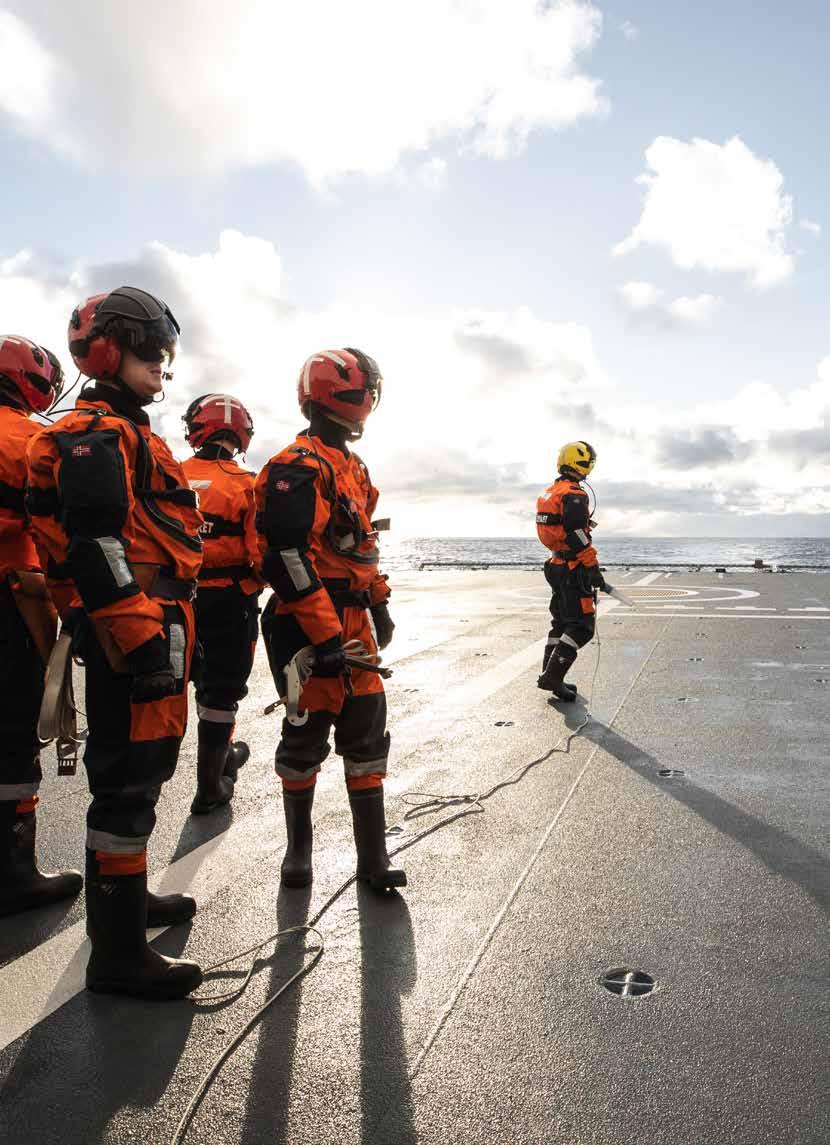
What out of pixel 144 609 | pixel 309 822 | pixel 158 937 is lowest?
pixel 158 937

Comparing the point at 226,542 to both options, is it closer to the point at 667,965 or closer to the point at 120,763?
the point at 120,763

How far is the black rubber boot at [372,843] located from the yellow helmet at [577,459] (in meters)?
4.82

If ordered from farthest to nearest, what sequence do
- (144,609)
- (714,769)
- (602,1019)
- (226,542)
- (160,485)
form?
→ 1. (714,769)
2. (226,542)
3. (160,485)
4. (144,609)
5. (602,1019)

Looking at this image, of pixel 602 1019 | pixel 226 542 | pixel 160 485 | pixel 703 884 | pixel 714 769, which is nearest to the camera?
pixel 602 1019

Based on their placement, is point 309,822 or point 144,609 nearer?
point 144,609

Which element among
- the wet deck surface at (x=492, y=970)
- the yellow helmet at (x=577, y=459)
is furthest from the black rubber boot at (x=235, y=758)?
the yellow helmet at (x=577, y=459)

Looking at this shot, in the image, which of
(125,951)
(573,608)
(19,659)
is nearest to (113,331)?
(19,659)

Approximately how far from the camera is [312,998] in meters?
2.49

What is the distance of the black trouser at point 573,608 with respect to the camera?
7.35m

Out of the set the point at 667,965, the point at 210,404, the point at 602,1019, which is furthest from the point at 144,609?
the point at 210,404

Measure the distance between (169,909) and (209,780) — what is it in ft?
4.24

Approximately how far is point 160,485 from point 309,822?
1619 mm

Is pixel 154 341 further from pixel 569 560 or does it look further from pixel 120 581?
pixel 569 560

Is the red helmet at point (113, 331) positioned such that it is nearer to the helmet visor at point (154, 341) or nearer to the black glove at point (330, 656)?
the helmet visor at point (154, 341)
